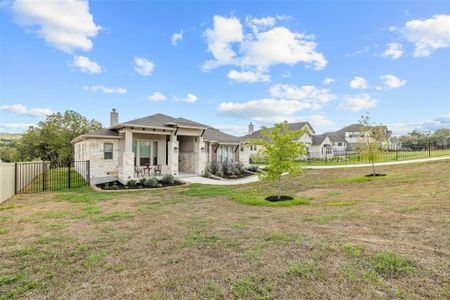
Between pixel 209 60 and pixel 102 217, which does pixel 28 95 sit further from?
pixel 102 217

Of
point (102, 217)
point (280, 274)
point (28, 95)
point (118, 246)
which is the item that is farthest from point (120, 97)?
point (280, 274)

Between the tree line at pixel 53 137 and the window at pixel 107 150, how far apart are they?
65.6ft

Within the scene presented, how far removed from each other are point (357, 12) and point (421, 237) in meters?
14.8

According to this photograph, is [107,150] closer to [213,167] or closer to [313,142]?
[213,167]

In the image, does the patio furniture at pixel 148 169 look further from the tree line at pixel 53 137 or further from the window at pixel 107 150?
the tree line at pixel 53 137

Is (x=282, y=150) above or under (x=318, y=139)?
under

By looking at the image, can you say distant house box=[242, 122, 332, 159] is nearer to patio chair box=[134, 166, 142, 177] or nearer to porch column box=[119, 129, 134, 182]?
patio chair box=[134, 166, 142, 177]

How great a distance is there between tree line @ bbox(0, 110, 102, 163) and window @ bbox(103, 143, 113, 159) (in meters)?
20.0

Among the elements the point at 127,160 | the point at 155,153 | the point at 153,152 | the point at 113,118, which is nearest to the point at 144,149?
the point at 153,152

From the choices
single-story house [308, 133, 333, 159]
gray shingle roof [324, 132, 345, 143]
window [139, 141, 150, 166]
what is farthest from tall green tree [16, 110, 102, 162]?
gray shingle roof [324, 132, 345, 143]

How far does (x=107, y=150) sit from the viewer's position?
49.8ft

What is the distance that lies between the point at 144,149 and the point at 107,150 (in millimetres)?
2532

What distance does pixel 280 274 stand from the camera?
11.0ft

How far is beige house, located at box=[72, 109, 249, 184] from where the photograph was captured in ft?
47.9
